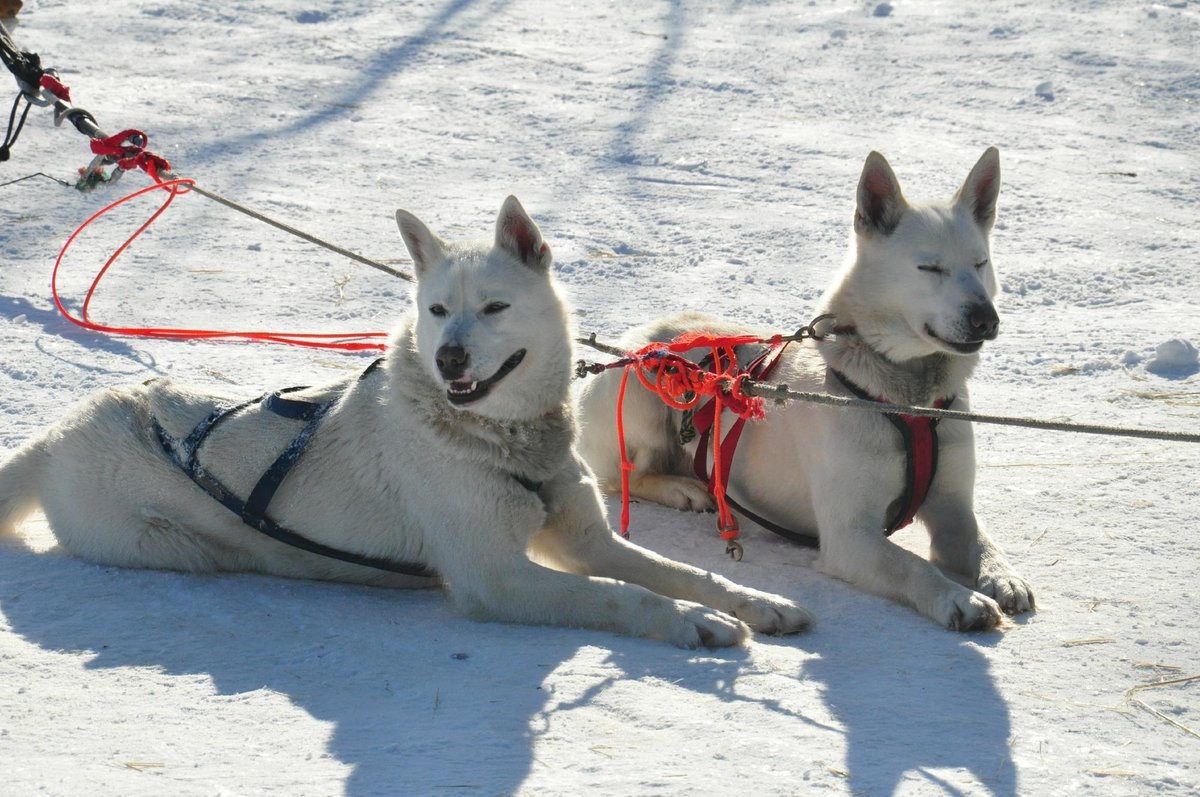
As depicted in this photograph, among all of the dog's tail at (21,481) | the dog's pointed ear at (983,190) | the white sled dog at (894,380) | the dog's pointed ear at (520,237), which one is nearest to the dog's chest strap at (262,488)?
the dog's tail at (21,481)

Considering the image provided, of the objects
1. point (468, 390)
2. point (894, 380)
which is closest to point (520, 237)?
point (468, 390)

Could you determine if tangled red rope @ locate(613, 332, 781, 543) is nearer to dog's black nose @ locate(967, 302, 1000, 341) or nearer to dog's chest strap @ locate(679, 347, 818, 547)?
dog's chest strap @ locate(679, 347, 818, 547)

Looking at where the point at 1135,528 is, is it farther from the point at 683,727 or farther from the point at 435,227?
the point at 435,227

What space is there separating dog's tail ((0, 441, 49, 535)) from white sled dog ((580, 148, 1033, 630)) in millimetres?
2292

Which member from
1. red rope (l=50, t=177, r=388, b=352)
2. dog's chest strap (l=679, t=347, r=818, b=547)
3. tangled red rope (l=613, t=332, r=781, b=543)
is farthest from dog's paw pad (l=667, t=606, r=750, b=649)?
red rope (l=50, t=177, r=388, b=352)

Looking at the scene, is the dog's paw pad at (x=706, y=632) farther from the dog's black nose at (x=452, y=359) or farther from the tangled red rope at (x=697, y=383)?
the dog's black nose at (x=452, y=359)

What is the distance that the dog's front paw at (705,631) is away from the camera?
3320 mm

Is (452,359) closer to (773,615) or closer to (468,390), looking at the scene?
(468,390)

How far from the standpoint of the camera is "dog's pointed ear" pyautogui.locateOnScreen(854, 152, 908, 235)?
13.1 feet

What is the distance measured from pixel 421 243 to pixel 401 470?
658 millimetres

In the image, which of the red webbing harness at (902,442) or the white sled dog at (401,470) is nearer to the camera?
the white sled dog at (401,470)

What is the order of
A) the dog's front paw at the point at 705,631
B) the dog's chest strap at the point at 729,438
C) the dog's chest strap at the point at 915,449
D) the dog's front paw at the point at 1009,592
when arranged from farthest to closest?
the dog's chest strap at the point at 729,438, the dog's chest strap at the point at 915,449, the dog's front paw at the point at 1009,592, the dog's front paw at the point at 705,631

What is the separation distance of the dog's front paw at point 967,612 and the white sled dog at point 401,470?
414 mm

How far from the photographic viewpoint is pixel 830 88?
9305 mm
